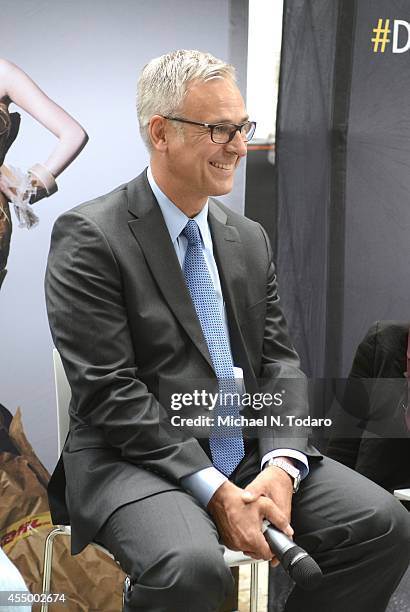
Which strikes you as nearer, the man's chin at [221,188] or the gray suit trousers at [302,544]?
the gray suit trousers at [302,544]

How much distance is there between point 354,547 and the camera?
211 centimetres

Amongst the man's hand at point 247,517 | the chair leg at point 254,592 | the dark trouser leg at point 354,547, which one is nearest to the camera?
the man's hand at point 247,517

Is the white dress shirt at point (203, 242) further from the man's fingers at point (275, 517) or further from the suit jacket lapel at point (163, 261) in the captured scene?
the man's fingers at point (275, 517)

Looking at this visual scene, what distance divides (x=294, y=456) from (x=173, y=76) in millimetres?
931

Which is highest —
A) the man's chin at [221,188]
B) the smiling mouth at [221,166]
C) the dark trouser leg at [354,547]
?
the smiling mouth at [221,166]

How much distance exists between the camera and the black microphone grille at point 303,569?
6.01 ft

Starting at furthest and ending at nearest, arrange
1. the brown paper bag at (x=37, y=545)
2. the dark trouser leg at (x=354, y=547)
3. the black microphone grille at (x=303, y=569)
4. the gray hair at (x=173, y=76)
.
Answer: the brown paper bag at (x=37, y=545)
the gray hair at (x=173, y=76)
the dark trouser leg at (x=354, y=547)
the black microphone grille at (x=303, y=569)

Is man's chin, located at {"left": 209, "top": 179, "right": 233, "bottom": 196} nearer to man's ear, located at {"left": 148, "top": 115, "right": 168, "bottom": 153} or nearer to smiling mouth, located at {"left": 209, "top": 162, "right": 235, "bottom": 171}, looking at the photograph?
smiling mouth, located at {"left": 209, "top": 162, "right": 235, "bottom": 171}

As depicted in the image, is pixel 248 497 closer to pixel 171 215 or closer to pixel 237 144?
pixel 171 215

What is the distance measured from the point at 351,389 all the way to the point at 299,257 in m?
0.40

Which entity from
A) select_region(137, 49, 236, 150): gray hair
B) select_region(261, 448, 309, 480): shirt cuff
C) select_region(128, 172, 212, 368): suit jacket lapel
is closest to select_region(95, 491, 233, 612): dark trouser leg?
select_region(261, 448, 309, 480): shirt cuff

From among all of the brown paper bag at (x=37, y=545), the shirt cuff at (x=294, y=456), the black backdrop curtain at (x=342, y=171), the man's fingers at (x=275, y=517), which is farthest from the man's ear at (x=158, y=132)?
the brown paper bag at (x=37, y=545)

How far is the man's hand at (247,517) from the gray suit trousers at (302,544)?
45 mm

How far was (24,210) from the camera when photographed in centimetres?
300
